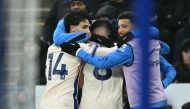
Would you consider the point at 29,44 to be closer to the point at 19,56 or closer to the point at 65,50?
the point at 19,56

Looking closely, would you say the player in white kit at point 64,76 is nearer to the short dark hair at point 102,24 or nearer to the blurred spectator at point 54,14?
the short dark hair at point 102,24

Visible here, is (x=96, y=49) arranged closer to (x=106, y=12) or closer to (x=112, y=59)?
(x=112, y=59)

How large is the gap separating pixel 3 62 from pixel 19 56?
8 cm

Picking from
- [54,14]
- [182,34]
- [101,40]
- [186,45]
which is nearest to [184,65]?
[186,45]

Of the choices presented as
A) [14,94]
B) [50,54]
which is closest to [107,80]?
[50,54]

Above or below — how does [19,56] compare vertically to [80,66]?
above

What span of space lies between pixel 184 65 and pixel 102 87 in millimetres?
1988

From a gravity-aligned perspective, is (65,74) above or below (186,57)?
above

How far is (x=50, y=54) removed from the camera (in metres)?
4.20

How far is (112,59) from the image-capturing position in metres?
3.87

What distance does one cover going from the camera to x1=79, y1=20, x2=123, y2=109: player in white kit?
13.5 ft

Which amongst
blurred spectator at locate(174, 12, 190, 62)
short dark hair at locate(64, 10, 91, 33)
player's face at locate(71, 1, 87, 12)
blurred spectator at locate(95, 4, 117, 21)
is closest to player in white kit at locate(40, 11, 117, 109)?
short dark hair at locate(64, 10, 91, 33)

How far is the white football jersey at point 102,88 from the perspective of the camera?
4.10m

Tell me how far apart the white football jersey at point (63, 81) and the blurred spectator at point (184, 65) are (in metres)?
1.86
